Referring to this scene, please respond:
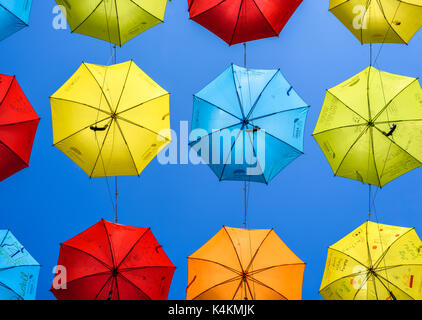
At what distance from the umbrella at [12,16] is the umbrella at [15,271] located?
4.74m

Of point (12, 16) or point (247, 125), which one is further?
point (12, 16)

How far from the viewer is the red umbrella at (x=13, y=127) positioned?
11000mm

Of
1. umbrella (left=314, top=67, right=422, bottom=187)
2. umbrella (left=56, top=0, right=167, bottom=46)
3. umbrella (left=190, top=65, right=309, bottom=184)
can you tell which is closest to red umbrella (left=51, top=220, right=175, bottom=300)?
umbrella (left=190, top=65, right=309, bottom=184)

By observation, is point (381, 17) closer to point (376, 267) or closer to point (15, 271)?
point (376, 267)

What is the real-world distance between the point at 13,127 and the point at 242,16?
223 inches

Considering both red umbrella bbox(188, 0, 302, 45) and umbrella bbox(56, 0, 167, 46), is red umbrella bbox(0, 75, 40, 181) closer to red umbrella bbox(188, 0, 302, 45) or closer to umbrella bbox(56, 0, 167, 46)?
umbrella bbox(56, 0, 167, 46)

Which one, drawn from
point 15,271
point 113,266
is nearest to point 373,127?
point 113,266

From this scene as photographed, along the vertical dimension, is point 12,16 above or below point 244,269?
above

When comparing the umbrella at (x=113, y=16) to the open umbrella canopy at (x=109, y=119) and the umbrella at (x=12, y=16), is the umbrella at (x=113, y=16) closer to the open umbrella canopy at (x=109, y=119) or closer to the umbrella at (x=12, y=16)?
the open umbrella canopy at (x=109, y=119)

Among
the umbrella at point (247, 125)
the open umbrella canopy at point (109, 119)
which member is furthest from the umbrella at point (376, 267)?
the open umbrella canopy at point (109, 119)

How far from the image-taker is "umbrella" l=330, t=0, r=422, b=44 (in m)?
11.2

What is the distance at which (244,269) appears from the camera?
11.1 metres
